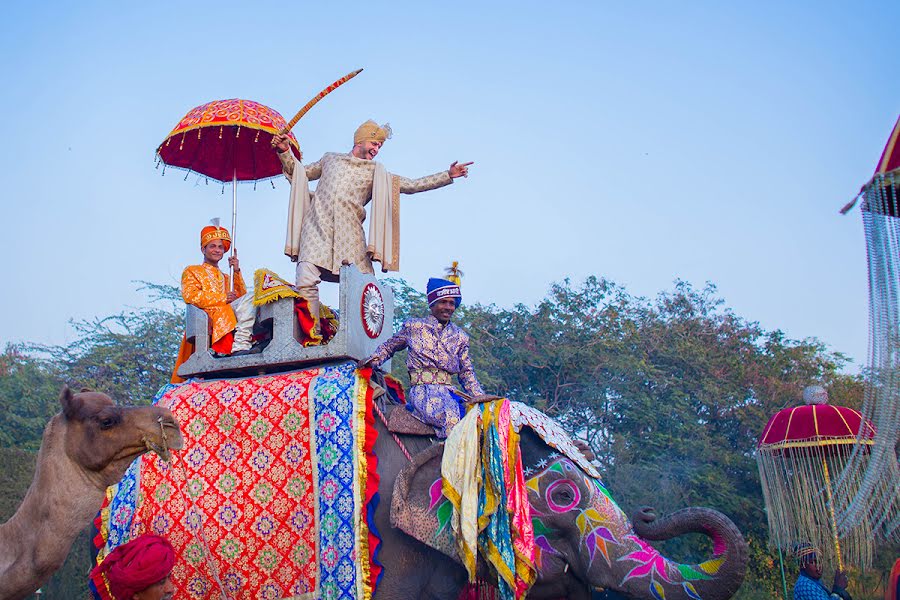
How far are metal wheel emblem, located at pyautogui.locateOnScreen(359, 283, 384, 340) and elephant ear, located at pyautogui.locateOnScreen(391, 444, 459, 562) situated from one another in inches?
51.2

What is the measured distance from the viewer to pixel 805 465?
32.1 feet

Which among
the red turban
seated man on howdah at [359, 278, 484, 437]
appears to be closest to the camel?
the red turban

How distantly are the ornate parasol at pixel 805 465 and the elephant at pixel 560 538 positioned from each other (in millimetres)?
4009

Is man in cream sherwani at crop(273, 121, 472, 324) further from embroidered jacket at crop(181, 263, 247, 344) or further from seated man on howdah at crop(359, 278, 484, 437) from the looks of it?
seated man on howdah at crop(359, 278, 484, 437)

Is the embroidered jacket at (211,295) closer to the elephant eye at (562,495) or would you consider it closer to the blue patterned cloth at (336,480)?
the blue patterned cloth at (336,480)

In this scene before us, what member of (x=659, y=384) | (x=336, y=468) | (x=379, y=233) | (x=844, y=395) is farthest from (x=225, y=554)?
(x=844, y=395)

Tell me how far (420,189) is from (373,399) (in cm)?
209

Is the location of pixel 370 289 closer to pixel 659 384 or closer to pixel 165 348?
pixel 659 384

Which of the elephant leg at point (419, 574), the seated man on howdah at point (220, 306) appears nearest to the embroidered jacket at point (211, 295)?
the seated man on howdah at point (220, 306)

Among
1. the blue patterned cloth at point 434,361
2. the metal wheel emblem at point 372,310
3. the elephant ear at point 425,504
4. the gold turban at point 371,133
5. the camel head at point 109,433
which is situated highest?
the gold turban at point 371,133

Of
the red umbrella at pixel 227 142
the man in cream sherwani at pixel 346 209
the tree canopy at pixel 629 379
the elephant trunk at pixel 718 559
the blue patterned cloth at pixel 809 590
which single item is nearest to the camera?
the elephant trunk at pixel 718 559

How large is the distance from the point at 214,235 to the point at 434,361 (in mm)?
2334

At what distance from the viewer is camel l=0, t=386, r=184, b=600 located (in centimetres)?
504

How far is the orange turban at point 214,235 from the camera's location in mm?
8141
